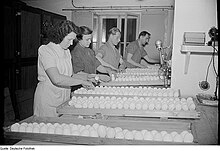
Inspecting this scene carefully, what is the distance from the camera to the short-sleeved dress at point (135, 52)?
1797 mm

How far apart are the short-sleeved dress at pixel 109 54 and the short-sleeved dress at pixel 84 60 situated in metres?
0.07

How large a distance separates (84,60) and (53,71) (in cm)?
52

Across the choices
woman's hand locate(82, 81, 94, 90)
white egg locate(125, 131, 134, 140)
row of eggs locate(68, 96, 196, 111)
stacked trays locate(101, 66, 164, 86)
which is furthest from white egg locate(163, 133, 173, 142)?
stacked trays locate(101, 66, 164, 86)

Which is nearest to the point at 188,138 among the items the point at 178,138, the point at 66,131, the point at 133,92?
the point at 178,138

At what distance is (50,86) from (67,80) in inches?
6.1

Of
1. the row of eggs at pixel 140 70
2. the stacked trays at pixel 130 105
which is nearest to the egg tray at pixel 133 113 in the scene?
the stacked trays at pixel 130 105

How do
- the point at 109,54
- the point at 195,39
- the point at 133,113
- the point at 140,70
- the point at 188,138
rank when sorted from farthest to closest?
the point at 140,70
the point at 109,54
the point at 195,39
the point at 133,113
the point at 188,138

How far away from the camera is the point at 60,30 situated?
1.56 meters

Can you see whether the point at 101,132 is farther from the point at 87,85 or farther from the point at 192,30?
the point at 192,30

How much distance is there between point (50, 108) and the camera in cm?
164

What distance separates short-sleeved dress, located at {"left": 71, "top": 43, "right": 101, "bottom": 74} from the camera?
193 cm

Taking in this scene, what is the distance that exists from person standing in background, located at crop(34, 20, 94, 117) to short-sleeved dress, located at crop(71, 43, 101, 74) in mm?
222

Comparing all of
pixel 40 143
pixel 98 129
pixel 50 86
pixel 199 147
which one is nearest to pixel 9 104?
pixel 50 86

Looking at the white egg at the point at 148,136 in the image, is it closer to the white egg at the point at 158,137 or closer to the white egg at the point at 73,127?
the white egg at the point at 158,137
